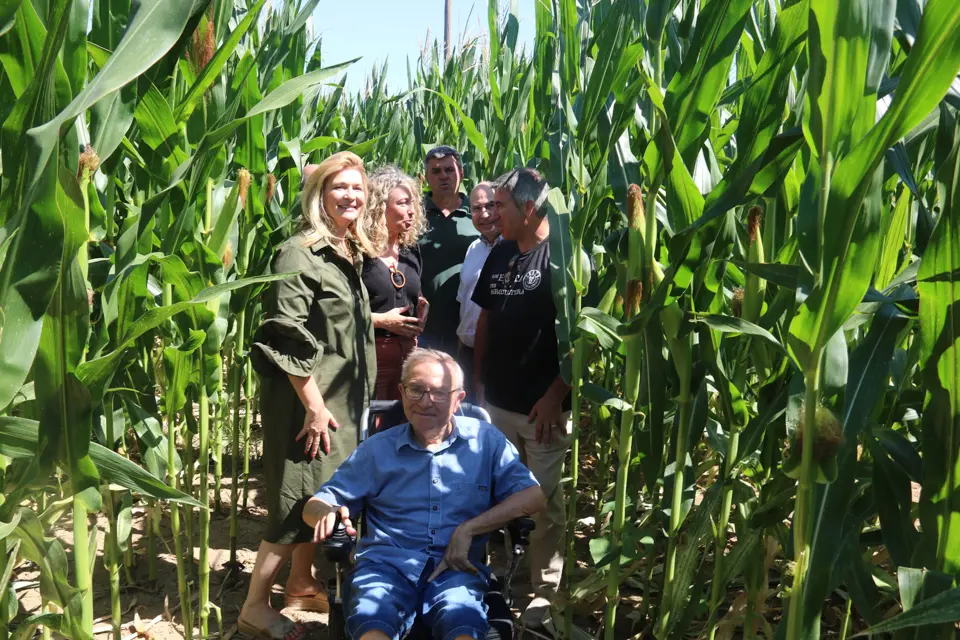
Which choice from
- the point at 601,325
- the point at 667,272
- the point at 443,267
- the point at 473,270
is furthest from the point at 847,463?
the point at 443,267

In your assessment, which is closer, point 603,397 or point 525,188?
point 603,397

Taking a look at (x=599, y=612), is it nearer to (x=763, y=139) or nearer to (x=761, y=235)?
(x=761, y=235)

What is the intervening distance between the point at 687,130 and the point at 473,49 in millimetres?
5694

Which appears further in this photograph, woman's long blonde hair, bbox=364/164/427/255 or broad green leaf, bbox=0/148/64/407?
woman's long blonde hair, bbox=364/164/427/255

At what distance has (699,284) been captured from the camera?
Result: 2.15 metres

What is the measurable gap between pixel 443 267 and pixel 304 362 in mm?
1504

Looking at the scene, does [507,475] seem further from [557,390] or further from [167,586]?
[167,586]

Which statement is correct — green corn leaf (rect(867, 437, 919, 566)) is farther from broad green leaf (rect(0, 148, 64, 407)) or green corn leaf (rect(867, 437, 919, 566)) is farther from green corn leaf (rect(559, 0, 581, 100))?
green corn leaf (rect(559, 0, 581, 100))

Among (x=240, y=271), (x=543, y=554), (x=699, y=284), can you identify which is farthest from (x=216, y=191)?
(x=543, y=554)

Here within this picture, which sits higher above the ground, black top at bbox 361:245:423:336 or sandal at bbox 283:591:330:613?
black top at bbox 361:245:423:336

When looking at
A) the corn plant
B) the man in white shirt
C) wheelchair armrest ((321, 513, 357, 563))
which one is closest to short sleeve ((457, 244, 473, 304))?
the man in white shirt

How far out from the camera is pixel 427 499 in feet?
8.45

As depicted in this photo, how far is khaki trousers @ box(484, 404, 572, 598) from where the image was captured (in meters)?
3.27

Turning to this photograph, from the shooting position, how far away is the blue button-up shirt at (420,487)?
2555mm
